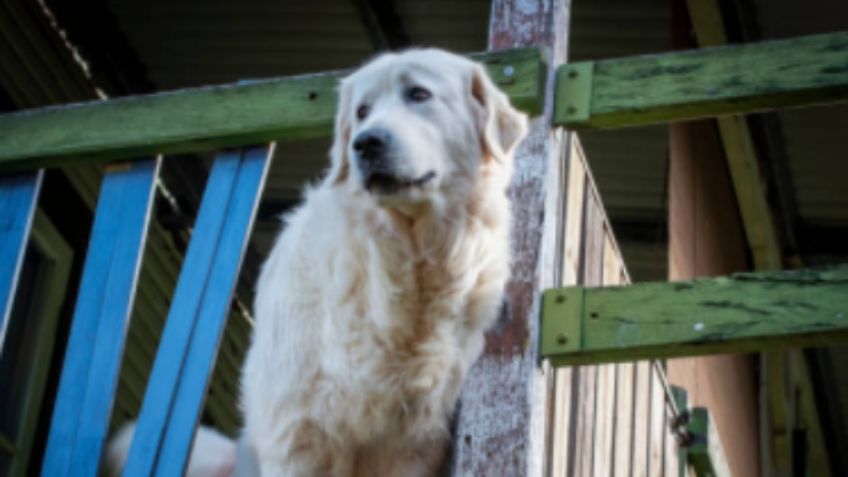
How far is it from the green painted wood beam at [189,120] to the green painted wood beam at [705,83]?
0.20m

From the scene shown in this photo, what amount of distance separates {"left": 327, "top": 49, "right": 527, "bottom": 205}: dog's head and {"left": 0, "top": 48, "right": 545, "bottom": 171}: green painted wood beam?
12 cm

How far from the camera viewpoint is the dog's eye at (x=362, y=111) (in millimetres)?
5449

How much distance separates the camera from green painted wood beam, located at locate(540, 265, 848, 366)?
4805mm

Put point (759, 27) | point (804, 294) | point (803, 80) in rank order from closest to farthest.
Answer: point (804, 294) < point (803, 80) < point (759, 27)

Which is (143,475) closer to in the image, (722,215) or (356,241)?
(356,241)

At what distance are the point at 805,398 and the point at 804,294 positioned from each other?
6.16 metres

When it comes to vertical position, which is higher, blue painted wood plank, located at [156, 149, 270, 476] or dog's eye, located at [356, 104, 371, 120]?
dog's eye, located at [356, 104, 371, 120]

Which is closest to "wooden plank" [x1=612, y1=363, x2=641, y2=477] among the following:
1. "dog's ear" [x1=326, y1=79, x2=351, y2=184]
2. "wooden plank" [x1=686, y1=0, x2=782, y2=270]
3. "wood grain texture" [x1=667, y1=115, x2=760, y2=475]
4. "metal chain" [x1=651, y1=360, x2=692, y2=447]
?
"metal chain" [x1=651, y1=360, x2=692, y2=447]

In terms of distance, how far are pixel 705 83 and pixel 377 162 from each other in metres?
1.04

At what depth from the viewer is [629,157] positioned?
361 inches

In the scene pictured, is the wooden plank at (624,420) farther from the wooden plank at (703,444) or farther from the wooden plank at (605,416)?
the wooden plank at (703,444)

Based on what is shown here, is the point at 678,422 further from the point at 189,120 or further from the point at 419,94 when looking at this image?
the point at 189,120

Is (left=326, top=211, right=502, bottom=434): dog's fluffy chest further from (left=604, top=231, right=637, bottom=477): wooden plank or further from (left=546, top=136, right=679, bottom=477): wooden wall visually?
(left=604, top=231, right=637, bottom=477): wooden plank

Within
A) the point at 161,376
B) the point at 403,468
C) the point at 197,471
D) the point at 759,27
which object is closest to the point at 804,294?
the point at 403,468
